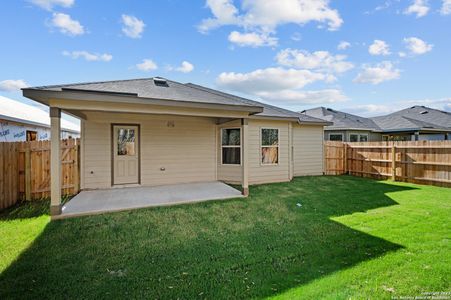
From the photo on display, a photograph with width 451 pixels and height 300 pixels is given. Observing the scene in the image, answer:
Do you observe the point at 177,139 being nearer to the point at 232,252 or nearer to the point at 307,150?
the point at 232,252

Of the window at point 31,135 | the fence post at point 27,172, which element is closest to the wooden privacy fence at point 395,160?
the fence post at point 27,172

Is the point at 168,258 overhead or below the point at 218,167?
below

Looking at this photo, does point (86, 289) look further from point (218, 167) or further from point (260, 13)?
point (260, 13)

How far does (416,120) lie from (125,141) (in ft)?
68.3

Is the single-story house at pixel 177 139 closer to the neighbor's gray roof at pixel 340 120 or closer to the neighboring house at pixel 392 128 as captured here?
the neighboring house at pixel 392 128

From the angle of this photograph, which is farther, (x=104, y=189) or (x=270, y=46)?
(x=270, y=46)

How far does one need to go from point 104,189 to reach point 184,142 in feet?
10.4

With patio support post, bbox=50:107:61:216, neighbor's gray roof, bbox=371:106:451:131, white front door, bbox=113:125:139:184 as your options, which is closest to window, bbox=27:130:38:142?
white front door, bbox=113:125:139:184

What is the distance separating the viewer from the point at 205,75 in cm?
1655

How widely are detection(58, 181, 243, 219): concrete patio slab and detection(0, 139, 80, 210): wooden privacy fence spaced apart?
0.93m

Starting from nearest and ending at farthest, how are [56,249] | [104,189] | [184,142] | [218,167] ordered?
[56,249] → [104,189] → [184,142] → [218,167]

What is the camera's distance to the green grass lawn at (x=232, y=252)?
2.71 m

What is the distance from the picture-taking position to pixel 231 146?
29.7 feet

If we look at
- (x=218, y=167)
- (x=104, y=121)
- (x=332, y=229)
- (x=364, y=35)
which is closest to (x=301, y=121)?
(x=218, y=167)
